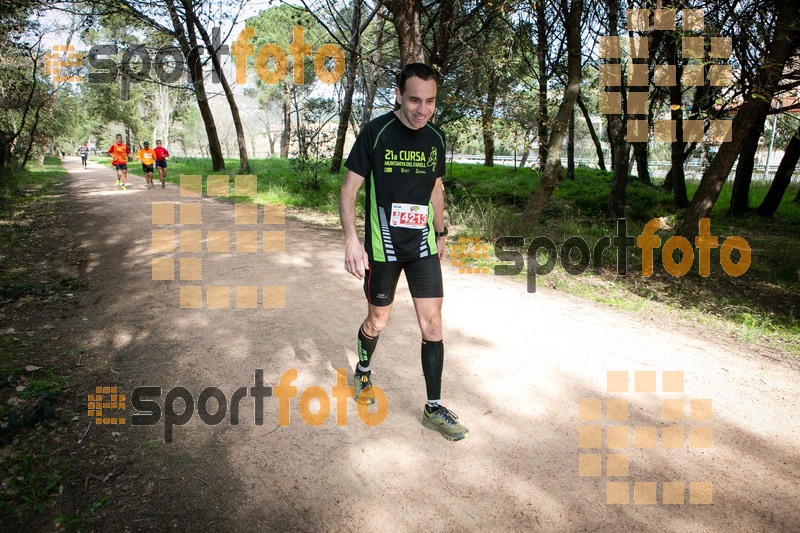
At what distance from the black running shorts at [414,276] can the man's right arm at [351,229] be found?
126mm

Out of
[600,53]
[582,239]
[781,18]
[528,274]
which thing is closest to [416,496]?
[528,274]

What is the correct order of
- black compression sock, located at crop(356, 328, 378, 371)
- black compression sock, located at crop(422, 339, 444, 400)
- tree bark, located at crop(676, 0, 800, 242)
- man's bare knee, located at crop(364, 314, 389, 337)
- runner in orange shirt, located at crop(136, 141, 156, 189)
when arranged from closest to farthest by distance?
black compression sock, located at crop(422, 339, 444, 400)
man's bare knee, located at crop(364, 314, 389, 337)
black compression sock, located at crop(356, 328, 378, 371)
tree bark, located at crop(676, 0, 800, 242)
runner in orange shirt, located at crop(136, 141, 156, 189)

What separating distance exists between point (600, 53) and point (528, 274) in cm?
920

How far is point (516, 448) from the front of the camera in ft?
10.2

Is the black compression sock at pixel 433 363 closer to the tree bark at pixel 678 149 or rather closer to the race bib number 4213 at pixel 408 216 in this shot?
the race bib number 4213 at pixel 408 216

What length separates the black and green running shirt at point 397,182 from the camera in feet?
10.00

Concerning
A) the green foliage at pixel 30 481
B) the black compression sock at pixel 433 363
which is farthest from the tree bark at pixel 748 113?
the green foliage at pixel 30 481

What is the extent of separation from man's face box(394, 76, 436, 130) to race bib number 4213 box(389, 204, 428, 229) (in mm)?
542

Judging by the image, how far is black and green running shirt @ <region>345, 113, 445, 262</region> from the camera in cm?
305

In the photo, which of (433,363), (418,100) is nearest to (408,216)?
(418,100)

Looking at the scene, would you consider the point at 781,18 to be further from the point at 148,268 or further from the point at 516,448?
the point at 148,268

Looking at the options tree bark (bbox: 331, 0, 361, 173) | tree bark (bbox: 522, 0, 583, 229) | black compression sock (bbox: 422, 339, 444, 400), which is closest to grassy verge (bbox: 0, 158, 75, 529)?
black compression sock (bbox: 422, 339, 444, 400)

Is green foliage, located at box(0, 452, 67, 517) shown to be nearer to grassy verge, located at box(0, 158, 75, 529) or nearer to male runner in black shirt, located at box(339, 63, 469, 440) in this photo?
grassy verge, located at box(0, 158, 75, 529)

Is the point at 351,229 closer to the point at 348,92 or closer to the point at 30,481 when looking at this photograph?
the point at 30,481
